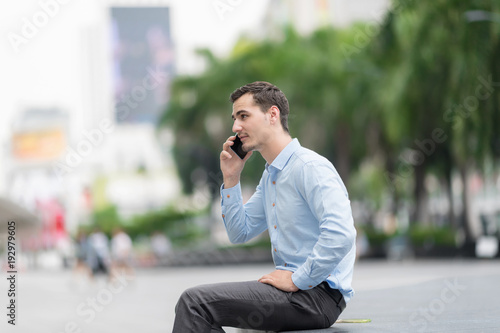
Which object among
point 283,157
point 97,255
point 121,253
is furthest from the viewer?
point 121,253

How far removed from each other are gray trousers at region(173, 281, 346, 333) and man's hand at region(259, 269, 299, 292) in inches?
0.9

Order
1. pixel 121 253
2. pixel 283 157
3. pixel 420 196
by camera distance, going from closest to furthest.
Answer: pixel 283 157 → pixel 121 253 → pixel 420 196

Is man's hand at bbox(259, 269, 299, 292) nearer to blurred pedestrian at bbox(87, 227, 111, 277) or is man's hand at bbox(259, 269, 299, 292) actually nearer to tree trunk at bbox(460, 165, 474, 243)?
blurred pedestrian at bbox(87, 227, 111, 277)

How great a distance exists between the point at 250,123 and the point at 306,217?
1.61 feet

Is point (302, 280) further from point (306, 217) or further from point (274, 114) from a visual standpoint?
point (274, 114)

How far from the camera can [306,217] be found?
3.74 metres

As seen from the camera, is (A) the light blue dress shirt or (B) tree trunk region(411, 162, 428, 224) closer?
(A) the light blue dress shirt

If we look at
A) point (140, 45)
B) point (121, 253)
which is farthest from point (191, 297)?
point (140, 45)

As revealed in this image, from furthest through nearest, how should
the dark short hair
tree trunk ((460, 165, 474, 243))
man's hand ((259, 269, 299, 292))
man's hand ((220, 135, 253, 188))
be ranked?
tree trunk ((460, 165, 474, 243))
man's hand ((220, 135, 253, 188))
the dark short hair
man's hand ((259, 269, 299, 292))

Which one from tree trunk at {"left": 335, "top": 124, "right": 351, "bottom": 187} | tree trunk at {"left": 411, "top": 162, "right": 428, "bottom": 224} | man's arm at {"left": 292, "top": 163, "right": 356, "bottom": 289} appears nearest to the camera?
man's arm at {"left": 292, "top": 163, "right": 356, "bottom": 289}

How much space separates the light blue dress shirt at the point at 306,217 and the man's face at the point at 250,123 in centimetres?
12

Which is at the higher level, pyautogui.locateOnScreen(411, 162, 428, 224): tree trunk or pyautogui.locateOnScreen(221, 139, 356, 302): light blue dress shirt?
pyautogui.locateOnScreen(221, 139, 356, 302): light blue dress shirt

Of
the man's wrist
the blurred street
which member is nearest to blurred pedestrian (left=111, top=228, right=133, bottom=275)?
the blurred street

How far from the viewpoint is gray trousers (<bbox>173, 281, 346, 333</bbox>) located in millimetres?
3469
